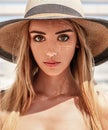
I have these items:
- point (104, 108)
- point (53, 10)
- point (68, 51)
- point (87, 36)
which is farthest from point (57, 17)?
point (104, 108)

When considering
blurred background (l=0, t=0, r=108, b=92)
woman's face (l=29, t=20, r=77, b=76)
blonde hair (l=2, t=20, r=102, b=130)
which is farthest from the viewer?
blurred background (l=0, t=0, r=108, b=92)

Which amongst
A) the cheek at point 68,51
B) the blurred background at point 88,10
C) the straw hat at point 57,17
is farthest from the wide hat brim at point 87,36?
the blurred background at point 88,10

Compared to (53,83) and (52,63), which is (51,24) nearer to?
(52,63)

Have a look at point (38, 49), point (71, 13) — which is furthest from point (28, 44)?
point (71, 13)

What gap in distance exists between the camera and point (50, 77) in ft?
7.68

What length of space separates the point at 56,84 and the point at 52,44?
0.28m

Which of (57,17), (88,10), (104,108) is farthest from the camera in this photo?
(88,10)

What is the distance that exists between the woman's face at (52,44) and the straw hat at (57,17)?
Result: 0.17 feet

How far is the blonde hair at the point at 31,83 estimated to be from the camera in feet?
7.46

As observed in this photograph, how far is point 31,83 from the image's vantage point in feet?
7.71

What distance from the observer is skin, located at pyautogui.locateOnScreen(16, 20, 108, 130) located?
7.02 feet

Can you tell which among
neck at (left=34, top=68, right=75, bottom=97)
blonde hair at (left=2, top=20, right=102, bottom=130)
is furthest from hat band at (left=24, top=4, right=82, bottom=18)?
neck at (left=34, top=68, right=75, bottom=97)

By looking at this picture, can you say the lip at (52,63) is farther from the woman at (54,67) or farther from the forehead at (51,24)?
the forehead at (51,24)

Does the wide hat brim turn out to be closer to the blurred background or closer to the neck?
the neck
